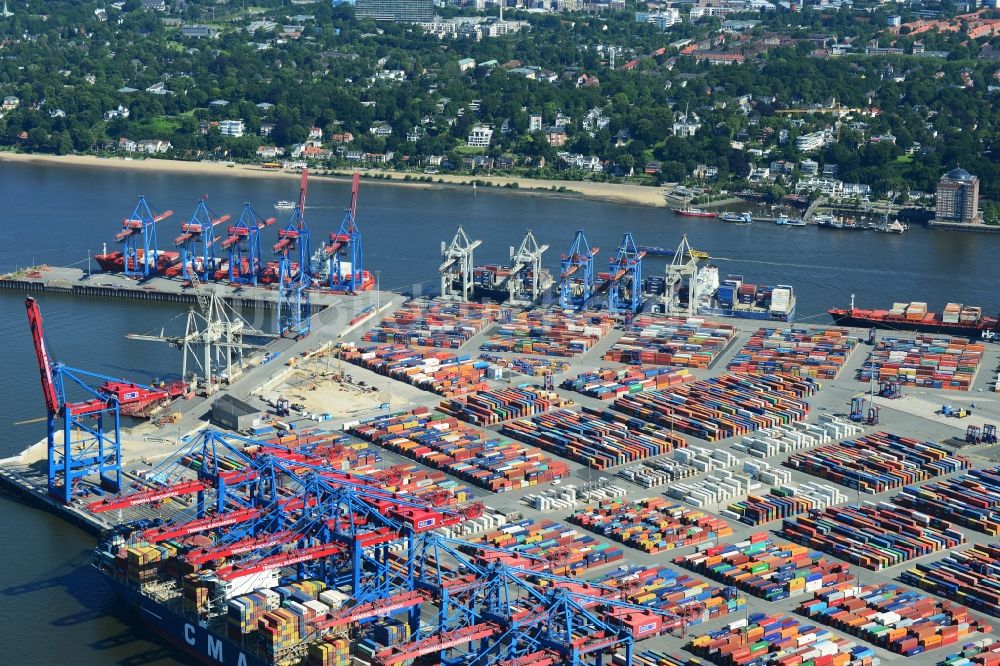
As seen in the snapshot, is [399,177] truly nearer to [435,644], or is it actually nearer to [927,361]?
[927,361]

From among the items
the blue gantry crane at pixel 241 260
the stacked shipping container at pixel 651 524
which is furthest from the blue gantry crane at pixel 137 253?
the stacked shipping container at pixel 651 524

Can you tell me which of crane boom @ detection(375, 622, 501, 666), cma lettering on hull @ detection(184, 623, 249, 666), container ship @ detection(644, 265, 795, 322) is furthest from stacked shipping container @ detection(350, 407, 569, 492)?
container ship @ detection(644, 265, 795, 322)

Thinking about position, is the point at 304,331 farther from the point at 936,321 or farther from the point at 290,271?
the point at 936,321

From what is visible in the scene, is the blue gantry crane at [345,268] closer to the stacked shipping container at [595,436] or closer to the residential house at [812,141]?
the stacked shipping container at [595,436]

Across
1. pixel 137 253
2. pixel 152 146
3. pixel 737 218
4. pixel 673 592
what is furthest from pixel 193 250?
pixel 152 146

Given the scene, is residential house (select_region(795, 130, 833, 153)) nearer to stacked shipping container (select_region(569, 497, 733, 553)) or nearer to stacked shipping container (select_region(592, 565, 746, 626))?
stacked shipping container (select_region(569, 497, 733, 553))
